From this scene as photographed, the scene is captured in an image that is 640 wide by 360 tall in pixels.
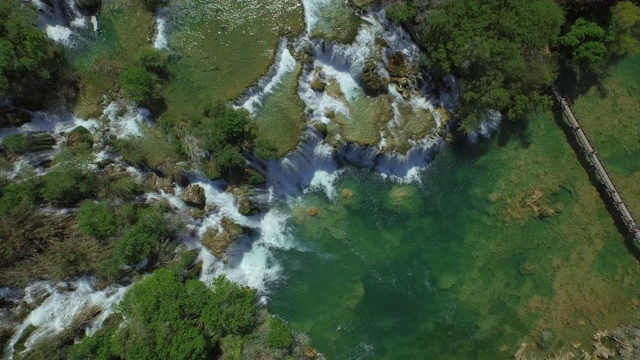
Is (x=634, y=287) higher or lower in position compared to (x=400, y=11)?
lower

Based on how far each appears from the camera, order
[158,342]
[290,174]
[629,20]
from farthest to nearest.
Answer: [290,174]
[629,20]
[158,342]

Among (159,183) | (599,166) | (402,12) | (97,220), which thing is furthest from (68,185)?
(599,166)

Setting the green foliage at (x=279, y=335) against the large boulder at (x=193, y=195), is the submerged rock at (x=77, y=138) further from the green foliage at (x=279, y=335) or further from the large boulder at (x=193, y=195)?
the green foliage at (x=279, y=335)

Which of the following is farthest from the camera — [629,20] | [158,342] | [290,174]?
[290,174]

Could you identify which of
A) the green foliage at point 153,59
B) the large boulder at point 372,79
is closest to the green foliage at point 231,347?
the green foliage at point 153,59

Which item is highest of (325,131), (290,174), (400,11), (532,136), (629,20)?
(629,20)

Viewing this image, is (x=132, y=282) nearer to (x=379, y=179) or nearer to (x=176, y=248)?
(x=176, y=248)

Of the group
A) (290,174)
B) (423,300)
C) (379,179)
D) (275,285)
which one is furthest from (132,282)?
(423,300)

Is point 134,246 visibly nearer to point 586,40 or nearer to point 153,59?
point 153,59

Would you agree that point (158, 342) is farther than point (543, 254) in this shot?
No
